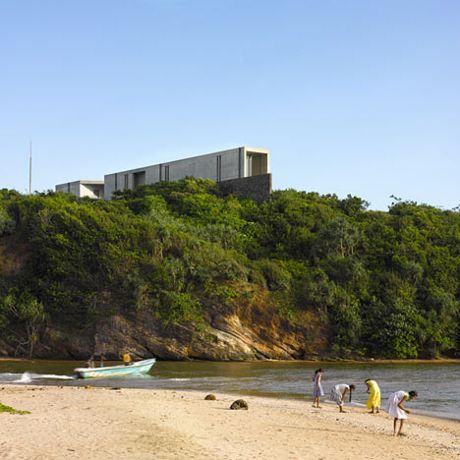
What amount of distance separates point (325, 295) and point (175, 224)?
53.9 ft

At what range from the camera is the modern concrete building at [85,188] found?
100 m

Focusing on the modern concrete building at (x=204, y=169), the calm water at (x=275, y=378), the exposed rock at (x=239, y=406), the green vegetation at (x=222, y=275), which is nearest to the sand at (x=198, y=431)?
the exposed rock at (x=239, y=406)

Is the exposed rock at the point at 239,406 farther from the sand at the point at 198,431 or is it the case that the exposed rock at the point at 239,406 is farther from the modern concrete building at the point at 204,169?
the modern concrete building at the point at 204,169

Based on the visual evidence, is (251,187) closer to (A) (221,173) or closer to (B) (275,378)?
(A) (221,173)

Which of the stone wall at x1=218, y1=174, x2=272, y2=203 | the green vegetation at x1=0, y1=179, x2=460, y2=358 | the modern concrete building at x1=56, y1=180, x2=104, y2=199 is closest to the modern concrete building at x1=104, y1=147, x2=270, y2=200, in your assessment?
the stone wall at x1=218, y1=174, x2=272, y2=203

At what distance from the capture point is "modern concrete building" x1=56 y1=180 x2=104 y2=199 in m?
100

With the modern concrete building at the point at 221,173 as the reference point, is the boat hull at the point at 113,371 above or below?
below

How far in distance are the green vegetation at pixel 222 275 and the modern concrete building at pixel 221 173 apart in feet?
37.4

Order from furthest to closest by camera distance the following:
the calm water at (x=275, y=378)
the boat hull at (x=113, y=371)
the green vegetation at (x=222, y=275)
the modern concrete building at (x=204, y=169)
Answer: the modern concrete building at (x=204, y=169), the green vegetation at (x=222, y=275), the boat hull at (x=113, y=371), the calm water at (x=275, y=378)

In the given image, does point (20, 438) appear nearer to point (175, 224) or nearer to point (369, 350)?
point (369, 350)

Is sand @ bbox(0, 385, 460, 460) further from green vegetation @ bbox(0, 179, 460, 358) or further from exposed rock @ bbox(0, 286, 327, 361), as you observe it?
green vegetation @ bbox(0, 179, 460, 358)

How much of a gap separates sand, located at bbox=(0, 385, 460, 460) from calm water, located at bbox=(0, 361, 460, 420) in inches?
237

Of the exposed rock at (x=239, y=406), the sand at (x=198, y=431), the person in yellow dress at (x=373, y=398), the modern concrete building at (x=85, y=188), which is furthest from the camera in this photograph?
the modern concrete building at (x=85, y=188)

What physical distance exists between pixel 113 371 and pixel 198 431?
22806 millimetres
